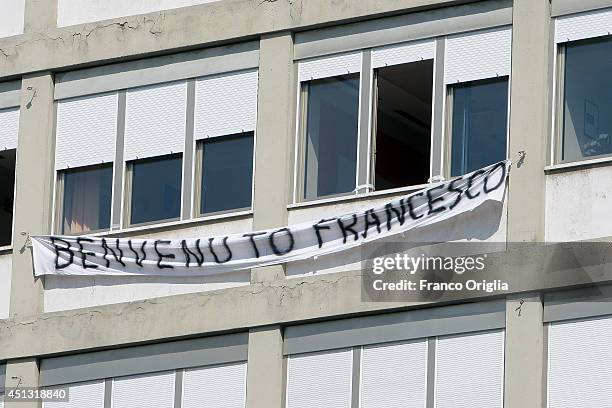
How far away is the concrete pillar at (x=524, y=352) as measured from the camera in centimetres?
2962

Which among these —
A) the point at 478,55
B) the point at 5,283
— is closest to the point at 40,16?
the point at 5,283

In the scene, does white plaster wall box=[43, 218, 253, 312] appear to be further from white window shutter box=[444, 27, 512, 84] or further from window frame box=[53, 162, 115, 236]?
white window shutter box=[444, 27, 512, 84]

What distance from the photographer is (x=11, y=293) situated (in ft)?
112

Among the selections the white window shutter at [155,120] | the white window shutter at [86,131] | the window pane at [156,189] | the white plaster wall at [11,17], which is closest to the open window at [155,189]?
the window pane at [156,189]

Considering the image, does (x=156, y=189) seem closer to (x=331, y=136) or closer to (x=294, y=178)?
(x=294, y=178)

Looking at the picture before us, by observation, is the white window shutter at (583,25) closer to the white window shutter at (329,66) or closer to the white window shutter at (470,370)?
the white window shutter at (329,66)

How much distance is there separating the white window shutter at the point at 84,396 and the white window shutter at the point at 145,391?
0.26m

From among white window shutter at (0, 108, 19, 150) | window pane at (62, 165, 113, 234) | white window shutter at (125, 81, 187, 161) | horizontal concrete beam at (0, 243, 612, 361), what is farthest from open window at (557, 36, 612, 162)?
white window shutter at (0, 108, 19, 150)

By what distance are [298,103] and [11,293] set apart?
519 cm

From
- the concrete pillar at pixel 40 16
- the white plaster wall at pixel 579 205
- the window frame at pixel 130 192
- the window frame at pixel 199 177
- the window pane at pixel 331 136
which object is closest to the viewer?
the white plaster wall at pixel 579 205

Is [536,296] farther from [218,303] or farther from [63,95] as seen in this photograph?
[63,95]

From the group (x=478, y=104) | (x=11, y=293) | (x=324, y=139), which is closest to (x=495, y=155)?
(x=478, y=104)

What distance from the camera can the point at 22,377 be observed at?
3372 centimetres

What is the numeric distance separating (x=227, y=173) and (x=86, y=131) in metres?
2.55
